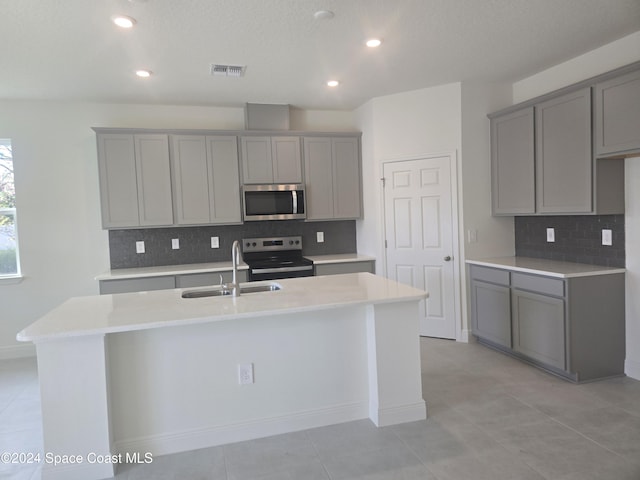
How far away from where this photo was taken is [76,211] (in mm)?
4543

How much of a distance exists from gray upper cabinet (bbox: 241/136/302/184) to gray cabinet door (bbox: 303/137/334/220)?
0.39 feet

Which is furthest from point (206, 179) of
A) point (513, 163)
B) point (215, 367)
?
point (513, 163)

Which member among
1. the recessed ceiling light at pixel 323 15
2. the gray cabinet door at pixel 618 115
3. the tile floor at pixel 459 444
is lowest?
the tile floor at pixel 459 444

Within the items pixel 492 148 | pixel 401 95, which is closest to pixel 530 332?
pixel 492 148

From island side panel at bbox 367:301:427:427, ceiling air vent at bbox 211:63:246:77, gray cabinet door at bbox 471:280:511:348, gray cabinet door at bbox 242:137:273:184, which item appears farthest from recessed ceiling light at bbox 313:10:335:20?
gray cabinet door at bbox 471:280:511:348

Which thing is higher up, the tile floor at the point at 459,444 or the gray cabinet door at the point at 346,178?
the gray cabinet door at the point at 346,178

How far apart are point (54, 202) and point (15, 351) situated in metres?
1.60

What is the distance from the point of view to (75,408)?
2.24 metres

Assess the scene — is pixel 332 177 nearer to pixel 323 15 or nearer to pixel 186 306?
pixel 323 15

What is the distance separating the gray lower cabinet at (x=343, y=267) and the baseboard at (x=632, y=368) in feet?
7.97

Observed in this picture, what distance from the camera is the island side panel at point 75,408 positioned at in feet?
7.27

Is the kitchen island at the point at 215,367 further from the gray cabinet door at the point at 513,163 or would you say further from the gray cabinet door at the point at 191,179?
the gray cabinet door at the point at 513,163

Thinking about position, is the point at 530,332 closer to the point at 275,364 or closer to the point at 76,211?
the point at 275,364

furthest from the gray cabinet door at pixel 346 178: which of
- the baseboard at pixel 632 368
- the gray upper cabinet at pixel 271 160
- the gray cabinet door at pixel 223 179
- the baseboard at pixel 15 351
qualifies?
the baseboard at pixel 15 351
